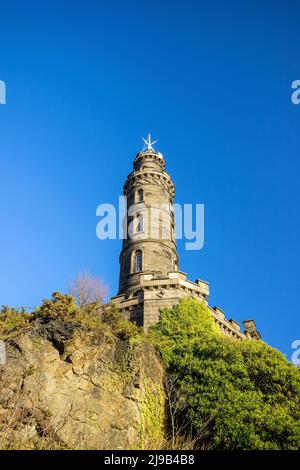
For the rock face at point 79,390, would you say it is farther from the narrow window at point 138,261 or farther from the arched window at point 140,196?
the arched window at point 140,196

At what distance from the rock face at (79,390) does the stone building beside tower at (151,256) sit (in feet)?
20.8

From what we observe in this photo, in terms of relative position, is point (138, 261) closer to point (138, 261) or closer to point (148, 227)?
point (138, 261)

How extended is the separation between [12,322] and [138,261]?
1358cm

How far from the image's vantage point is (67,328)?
15703mm

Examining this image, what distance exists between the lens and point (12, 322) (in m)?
16.3

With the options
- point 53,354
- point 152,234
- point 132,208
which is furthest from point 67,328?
point 132,208

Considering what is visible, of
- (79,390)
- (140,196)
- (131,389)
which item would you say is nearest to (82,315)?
(79,390)

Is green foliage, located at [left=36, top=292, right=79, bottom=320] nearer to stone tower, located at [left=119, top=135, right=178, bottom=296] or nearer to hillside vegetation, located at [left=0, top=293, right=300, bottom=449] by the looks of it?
hillside vegetation, located at [left=0, top=293, right=300, bottom=449]

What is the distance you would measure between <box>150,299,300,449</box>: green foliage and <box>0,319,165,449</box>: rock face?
4.78 ft

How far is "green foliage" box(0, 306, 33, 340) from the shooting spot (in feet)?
49.6

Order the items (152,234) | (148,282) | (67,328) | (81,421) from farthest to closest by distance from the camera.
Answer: (152,234) → (148,282) → (67,328) → (81,421)

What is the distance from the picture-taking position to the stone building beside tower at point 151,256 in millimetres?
23359

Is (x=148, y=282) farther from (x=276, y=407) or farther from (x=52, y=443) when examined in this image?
(x=52, y=443)

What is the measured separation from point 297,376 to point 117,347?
705cm
